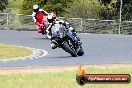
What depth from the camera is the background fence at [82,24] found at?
36562 millimetres

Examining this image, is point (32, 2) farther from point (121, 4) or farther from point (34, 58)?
point (34, 58)

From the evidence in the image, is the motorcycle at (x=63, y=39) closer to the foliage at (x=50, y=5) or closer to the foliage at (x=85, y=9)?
the foliage at (x=85, y=9)

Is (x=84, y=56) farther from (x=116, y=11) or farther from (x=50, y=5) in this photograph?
(x=50, y=5)

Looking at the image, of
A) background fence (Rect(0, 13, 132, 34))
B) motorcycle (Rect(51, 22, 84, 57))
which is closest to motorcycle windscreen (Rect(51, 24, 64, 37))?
motorcycle (Rect(51, 22, 84, 57))

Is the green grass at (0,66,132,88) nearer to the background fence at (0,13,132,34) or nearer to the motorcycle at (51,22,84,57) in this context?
the motorcycle at (51,22,84,57)

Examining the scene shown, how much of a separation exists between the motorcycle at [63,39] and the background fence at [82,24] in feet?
56.1

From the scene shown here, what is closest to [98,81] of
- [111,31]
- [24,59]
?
[24,59]

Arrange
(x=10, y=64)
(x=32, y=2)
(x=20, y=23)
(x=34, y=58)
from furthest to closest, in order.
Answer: (x=32, y=2) < (x=20, y=23) < (x=34, y=58) < (x=10, y=64)

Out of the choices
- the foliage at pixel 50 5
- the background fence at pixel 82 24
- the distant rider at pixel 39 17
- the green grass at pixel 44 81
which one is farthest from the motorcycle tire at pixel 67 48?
the foliage at pixel 50 5

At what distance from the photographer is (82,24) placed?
124ft

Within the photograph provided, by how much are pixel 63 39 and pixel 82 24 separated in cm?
1894

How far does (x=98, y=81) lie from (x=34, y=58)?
39.9 ft

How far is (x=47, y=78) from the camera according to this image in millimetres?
11141

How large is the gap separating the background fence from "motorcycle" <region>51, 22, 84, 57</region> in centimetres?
1711
